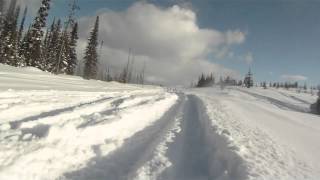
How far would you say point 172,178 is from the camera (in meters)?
7.09

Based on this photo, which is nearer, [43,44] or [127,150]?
[127,150]

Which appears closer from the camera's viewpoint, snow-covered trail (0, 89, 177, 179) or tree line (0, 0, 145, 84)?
snow-covered trail (0, 89, 177, 179)

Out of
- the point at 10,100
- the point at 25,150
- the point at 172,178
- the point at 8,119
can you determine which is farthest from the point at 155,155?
the point at 10,100

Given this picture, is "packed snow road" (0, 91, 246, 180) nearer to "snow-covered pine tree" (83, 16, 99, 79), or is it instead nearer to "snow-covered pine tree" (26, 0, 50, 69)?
"snow-covered pine tree" (26, 0, 50, 69)

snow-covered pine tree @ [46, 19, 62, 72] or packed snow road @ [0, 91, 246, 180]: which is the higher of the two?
snow-covered pine tree @ [46, 19, 62, 72]

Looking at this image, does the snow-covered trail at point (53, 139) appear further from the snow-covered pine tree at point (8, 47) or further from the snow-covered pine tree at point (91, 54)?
the snow-covered pine tree at point (91, 54)

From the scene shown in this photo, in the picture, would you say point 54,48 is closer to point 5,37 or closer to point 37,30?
point 5,37

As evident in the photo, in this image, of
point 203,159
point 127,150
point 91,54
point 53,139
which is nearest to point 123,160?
point 127,150

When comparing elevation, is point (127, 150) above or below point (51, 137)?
below

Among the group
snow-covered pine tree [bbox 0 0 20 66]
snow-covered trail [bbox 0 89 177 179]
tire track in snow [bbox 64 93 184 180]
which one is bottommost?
tire track in snow [bbox 64 93 184 180]

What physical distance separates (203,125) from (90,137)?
6809mm

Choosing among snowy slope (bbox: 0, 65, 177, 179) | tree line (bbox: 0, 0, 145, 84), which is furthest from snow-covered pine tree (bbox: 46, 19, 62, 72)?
snowy slope (bbox: 0, 65, 177, 179)

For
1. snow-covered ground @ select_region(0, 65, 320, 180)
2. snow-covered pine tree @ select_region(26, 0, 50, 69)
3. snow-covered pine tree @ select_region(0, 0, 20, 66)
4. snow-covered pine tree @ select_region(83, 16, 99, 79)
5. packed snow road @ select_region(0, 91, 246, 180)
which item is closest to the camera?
packed snow road @ select_region(0, 91, 246, 180)

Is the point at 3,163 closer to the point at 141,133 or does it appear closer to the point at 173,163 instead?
the point at 173,163
